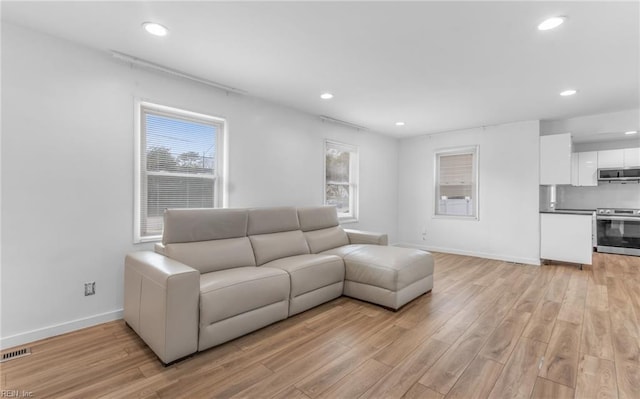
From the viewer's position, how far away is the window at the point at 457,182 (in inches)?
221

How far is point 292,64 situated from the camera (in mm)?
2848

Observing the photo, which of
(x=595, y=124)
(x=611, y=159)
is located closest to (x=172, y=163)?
(x=595, y=124)

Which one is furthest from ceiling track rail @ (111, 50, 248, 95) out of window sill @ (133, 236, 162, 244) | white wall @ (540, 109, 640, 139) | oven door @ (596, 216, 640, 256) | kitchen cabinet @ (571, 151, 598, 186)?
oven door @ (596, 216, 640, 256)

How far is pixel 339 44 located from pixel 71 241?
2.82 meters

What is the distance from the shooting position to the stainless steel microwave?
17.7 ft

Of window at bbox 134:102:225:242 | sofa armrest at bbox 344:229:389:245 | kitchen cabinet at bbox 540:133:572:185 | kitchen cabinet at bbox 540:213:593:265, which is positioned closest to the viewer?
window at bbox 134:102:225:242

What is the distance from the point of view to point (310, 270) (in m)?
2.92

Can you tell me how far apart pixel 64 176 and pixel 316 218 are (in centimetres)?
264

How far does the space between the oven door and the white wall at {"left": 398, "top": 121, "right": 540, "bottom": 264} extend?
217 cm

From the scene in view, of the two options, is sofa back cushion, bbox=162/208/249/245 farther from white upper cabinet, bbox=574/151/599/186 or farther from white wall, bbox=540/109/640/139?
white upper cabinet, bbox=574/151/599/186

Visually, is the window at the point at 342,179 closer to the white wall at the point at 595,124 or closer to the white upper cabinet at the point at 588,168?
the white wall at the point at 595,124

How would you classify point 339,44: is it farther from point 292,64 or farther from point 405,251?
point 405,251

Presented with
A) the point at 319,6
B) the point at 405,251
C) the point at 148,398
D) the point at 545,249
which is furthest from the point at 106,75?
the point at 545,249

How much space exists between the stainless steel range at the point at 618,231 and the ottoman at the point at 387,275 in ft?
15.9
